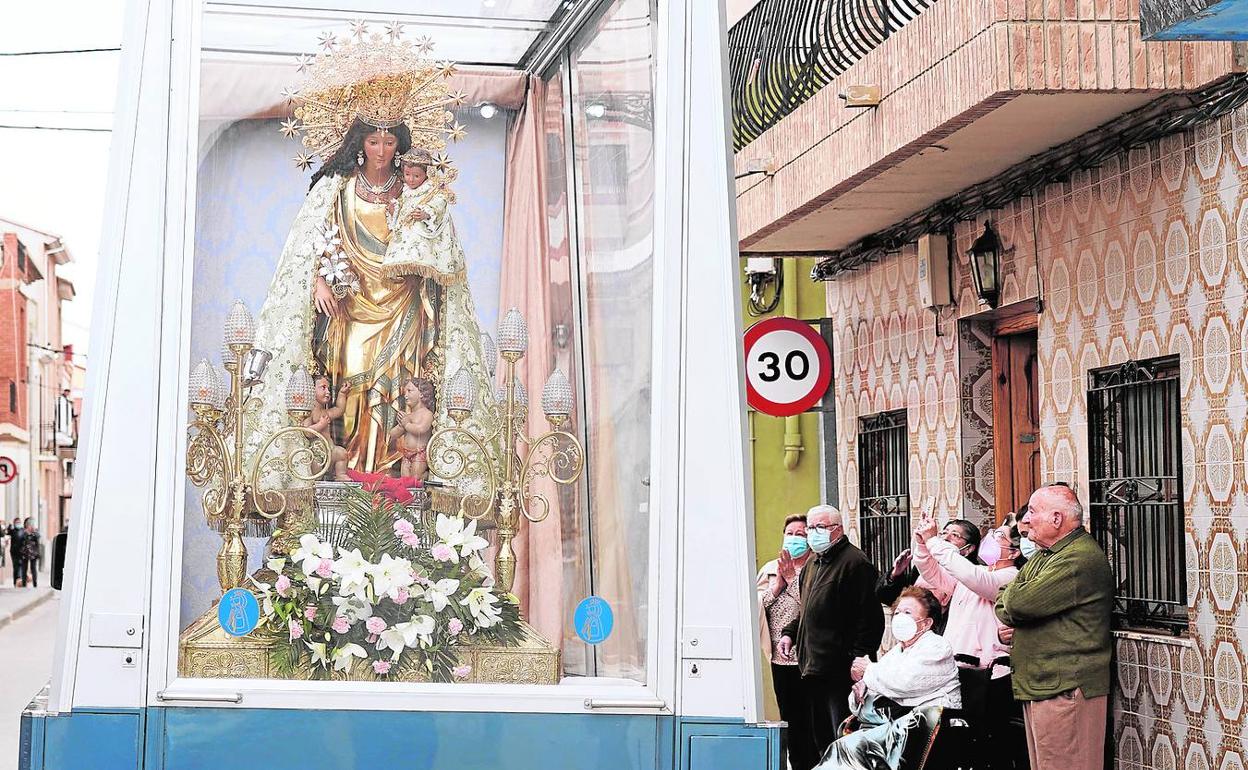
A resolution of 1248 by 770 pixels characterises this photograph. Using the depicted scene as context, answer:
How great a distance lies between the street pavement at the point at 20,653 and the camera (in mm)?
16328

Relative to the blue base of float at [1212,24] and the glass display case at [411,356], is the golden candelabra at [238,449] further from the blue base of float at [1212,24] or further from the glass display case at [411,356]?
the blue base of float at [1212,24]

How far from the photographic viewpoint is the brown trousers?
8.98m

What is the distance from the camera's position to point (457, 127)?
516 cm

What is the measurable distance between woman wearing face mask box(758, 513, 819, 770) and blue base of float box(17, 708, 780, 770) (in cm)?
654

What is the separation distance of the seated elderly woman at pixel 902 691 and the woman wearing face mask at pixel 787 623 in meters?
2.45

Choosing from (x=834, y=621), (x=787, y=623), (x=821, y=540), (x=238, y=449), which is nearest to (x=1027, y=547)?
(x=834, y=621)

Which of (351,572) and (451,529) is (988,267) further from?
(351,572)

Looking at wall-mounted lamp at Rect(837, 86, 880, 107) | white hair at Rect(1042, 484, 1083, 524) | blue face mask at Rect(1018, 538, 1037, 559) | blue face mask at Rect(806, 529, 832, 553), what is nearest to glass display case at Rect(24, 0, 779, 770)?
white hair at Rect(1042, 484, 1083, 524)

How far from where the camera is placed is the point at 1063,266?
10734 millimetres

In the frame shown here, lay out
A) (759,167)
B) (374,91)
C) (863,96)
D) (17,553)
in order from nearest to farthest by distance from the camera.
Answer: (374,91), (863,96), (759,167), (17,553)

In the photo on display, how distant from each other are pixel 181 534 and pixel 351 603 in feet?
1.61

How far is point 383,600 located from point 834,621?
242 inches

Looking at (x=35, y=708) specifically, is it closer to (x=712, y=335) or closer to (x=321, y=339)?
(x=321, y=339)

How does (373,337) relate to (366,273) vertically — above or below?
below
